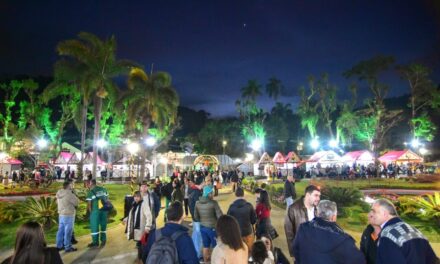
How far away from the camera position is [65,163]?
140 ft

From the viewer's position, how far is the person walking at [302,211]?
225 inches

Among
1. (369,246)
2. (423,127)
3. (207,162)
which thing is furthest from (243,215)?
(423,127)

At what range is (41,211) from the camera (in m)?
12.3

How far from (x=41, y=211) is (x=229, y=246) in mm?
10526

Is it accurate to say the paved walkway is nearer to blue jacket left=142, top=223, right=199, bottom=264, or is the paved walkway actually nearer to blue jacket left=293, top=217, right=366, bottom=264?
blue jacket left=142, top=223, right=199, bottom=264

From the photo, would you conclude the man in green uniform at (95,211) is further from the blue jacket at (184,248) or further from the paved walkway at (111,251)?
the blue jacket at (184,248)

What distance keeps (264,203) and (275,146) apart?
231 feet

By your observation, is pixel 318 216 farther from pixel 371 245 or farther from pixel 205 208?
pixel 205 208

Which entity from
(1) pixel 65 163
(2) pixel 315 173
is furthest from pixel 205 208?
(1) pixel 65 163

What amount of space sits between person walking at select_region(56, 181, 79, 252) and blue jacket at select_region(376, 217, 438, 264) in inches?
302

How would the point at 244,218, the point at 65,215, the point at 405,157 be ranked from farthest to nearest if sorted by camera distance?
the point at 405,157
the point at 65,215
the point at 244,218

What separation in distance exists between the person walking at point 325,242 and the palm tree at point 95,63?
2116cm

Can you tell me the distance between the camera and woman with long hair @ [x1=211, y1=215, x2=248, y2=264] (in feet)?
13.1

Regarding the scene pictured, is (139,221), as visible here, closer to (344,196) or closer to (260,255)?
(260,255)
